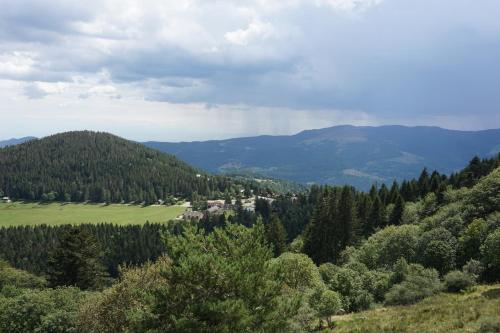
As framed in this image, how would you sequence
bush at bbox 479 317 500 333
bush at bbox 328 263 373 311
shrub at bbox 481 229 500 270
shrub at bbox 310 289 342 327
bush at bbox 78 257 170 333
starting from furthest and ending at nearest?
1. bush at bbox 328 263 373 311
2. shrub at bbox 481 229 500 270
3. shrub at bbox 310 289 342 327
4. bush at bbox 78 257 170 333
5. bush at bbox 479 317 500 333

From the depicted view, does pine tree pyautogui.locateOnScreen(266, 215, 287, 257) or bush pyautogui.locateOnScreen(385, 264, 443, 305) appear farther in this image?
pine tree pyautogui.locateOnScreen(266, 215, 287, 257)

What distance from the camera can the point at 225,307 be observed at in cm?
2111

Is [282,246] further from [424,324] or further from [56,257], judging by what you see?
[424,324]

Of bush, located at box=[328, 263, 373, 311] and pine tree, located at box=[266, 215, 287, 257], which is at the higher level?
bush, located at box=[328, 263, 373, 311]

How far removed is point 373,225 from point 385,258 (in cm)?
3320

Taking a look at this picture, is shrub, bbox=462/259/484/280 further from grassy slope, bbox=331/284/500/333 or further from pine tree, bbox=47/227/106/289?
pine tree, bbox=47/227/106/289

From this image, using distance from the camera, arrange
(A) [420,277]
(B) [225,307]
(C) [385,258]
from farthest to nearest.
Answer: (C) [385,258] < (A) [420,277] < (B) [225,307]

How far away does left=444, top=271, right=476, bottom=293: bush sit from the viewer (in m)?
37.1

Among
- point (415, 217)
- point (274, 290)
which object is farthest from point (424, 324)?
point (415, 217)

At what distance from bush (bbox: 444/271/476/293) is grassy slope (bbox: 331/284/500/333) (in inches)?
57.8

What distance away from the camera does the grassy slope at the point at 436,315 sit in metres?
25.6

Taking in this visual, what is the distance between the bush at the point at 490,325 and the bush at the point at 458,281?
1483 centimetres

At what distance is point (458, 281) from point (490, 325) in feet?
51.5

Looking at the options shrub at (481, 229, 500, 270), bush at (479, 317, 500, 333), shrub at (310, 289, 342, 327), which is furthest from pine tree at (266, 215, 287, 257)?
bush at (479, 317, 500, 333)
